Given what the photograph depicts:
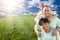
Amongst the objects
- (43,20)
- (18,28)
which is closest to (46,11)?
(43,20)

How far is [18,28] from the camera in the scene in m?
1.90

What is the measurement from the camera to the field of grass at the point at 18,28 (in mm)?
1880

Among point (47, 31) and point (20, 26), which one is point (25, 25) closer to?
point (20, 26)

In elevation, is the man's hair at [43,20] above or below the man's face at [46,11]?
below

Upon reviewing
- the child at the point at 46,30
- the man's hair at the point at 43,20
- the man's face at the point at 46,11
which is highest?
the man's face at the point at 46,11

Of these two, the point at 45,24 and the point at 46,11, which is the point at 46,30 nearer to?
the point at 45,24

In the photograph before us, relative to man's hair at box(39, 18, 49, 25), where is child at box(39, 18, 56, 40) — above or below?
below

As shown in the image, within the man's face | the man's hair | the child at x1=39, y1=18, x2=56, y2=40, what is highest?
the man's face

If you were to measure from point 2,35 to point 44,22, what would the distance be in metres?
0.36

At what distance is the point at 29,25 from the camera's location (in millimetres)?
1882

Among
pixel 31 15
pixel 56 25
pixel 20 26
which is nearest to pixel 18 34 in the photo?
pixel 20 26

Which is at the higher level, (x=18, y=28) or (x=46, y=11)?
(x=46, y=11)

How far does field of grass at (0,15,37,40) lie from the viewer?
1.88 meters

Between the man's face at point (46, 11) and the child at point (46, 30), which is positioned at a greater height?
the man's face at point (46, 11)
